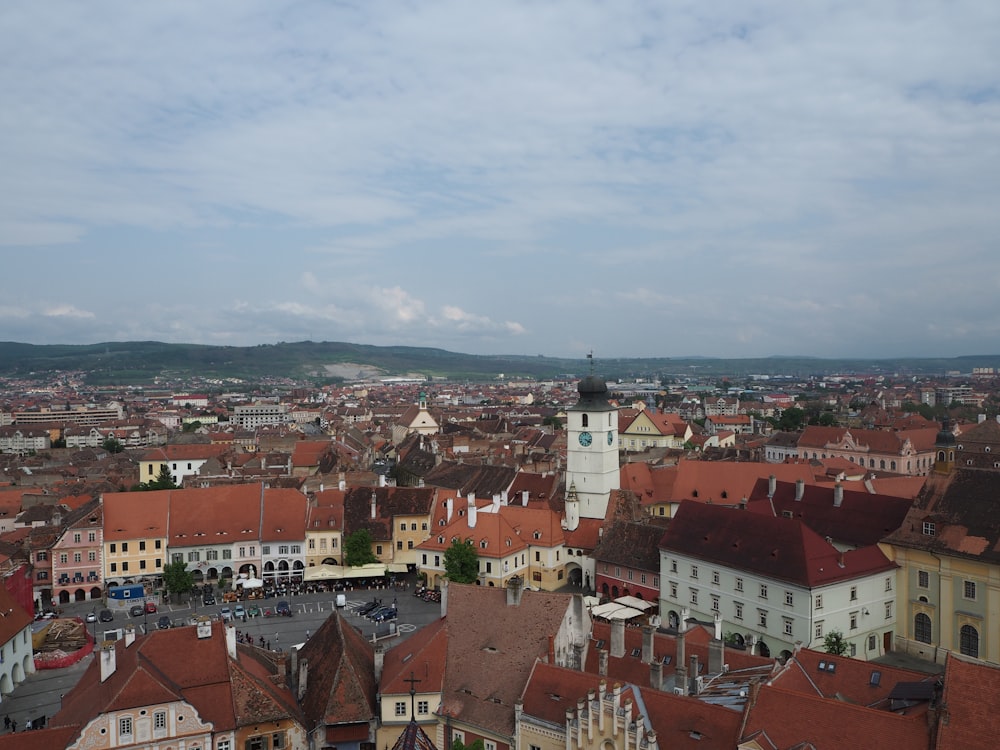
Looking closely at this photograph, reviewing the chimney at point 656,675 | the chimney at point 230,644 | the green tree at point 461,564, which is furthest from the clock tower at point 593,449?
the chimney at point 230,644

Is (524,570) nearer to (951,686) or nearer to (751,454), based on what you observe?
(951,686)

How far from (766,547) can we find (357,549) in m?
32.9

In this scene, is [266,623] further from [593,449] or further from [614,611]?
[593,449]

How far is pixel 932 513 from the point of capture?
49.3 metres

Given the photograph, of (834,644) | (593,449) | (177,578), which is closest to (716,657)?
(834,644)

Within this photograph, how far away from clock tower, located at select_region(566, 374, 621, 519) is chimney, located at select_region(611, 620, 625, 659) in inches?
1285

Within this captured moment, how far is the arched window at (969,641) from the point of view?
4569 cm

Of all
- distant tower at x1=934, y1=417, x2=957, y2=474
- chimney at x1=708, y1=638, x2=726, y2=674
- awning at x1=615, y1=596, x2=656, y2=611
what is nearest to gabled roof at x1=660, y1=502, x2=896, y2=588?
awning at x1=615, y1=596, x2=656, y2=611

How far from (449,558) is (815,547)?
26.0 meters

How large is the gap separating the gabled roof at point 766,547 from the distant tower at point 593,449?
1379 centimetres

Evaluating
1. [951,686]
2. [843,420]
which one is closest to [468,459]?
[951,686]

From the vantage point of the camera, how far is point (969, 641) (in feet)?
152

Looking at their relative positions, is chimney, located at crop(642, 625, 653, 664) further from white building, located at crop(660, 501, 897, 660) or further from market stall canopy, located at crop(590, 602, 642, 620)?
market stall canopy, located at crop(590, 602, 642, 620)

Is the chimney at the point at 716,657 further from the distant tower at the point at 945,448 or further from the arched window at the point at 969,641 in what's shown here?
the distant tower at the point at 945,448
